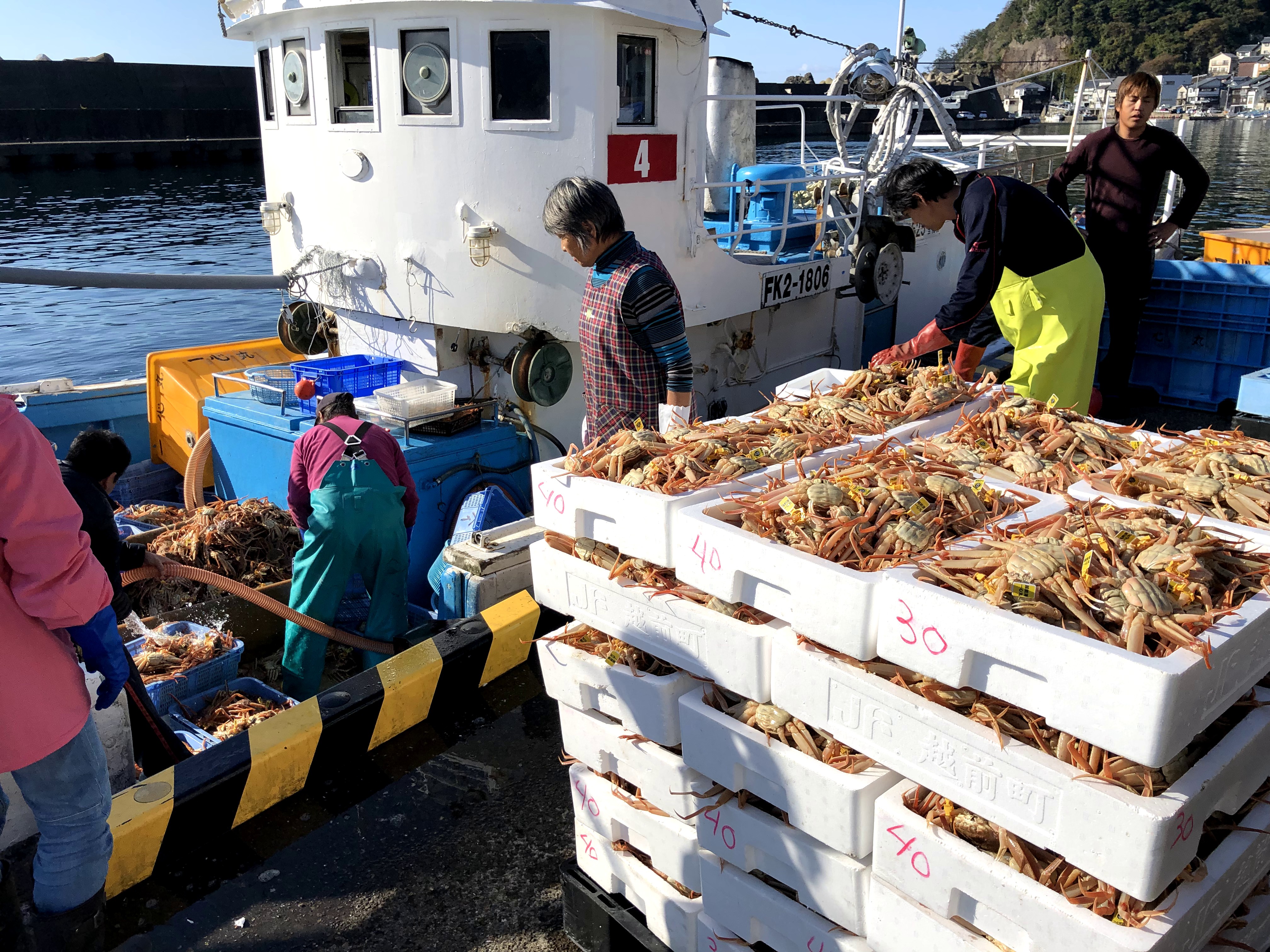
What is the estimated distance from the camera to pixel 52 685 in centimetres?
248

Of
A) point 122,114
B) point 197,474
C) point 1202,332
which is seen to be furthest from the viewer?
point 122,114

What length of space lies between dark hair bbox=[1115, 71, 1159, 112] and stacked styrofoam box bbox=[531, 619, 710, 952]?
4963 mm

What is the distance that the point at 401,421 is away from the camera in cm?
568

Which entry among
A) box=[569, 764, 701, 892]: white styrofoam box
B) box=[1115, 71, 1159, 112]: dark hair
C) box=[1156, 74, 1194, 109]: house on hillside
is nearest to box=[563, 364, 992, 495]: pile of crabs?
box=[569, 764, 701, 892]: white styrofoam box

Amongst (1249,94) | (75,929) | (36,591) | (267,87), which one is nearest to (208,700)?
(75,929)

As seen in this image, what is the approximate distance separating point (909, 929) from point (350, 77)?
5817mm

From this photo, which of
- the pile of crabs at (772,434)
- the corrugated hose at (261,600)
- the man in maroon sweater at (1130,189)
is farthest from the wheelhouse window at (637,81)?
the corrugated hose at (261,600)

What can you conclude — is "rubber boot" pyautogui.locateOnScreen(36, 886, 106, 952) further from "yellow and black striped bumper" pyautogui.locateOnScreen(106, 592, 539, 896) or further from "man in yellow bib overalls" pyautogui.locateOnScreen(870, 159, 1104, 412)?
"man in yellow bib overalls" pyautogui.locateOnScreen(870, 159, 1104, 412)

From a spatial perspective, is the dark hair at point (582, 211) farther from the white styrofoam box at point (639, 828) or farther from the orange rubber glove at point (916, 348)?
the white styrofoam box at point (639, 828)

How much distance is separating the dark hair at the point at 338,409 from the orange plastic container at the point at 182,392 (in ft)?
8.67

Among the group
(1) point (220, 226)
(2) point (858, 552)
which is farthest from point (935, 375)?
(1) point (220, 226)

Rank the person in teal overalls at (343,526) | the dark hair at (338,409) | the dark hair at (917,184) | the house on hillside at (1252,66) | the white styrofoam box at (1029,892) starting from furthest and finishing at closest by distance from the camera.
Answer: the house on hillside at (1252,66)
the dark hair at (338,409)
the person in teal overalls at (343,526)
the dark hair at (917,184)
the white styrofoam box at (1029,892)

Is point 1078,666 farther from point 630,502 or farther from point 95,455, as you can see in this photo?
point 95,455

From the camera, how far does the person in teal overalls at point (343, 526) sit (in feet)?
15.0
